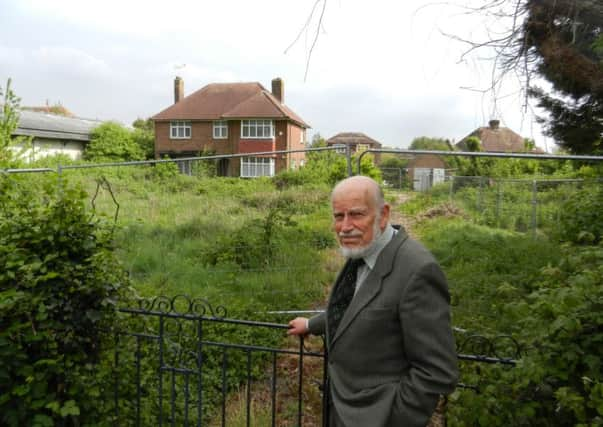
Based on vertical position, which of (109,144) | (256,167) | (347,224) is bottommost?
(347,224)

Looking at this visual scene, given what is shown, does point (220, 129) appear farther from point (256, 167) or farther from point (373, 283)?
point (373, 283)

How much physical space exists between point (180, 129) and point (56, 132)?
985 centimetres

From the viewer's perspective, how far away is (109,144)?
37.6 meters

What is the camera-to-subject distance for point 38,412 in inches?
109

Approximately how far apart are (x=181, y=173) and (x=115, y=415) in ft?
14.9

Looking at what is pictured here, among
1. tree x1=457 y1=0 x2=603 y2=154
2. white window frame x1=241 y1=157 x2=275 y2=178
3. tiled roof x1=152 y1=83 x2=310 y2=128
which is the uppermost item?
tiled roof x1=152 y1=83 x2=310 y2=128

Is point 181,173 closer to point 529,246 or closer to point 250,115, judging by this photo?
point 529,246

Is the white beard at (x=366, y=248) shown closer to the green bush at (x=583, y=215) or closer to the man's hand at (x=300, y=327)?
the man's hand at (x=300, y=327)

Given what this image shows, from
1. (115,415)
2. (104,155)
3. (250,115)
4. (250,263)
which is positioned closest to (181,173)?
(250,263)

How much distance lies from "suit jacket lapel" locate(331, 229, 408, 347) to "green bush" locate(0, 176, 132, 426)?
1.62m

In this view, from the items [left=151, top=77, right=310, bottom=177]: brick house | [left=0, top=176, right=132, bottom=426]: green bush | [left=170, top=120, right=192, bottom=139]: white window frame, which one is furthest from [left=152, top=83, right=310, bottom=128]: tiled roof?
[left=0, top=176, right=132, bottom=426]: green bush

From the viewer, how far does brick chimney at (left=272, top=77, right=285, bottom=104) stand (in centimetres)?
4116

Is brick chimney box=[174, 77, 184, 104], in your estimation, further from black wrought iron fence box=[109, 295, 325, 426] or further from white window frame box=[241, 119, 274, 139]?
black wrought iron fence box=[109, 295, 325, 426]

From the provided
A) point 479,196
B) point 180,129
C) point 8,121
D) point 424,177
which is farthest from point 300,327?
point 180,129
